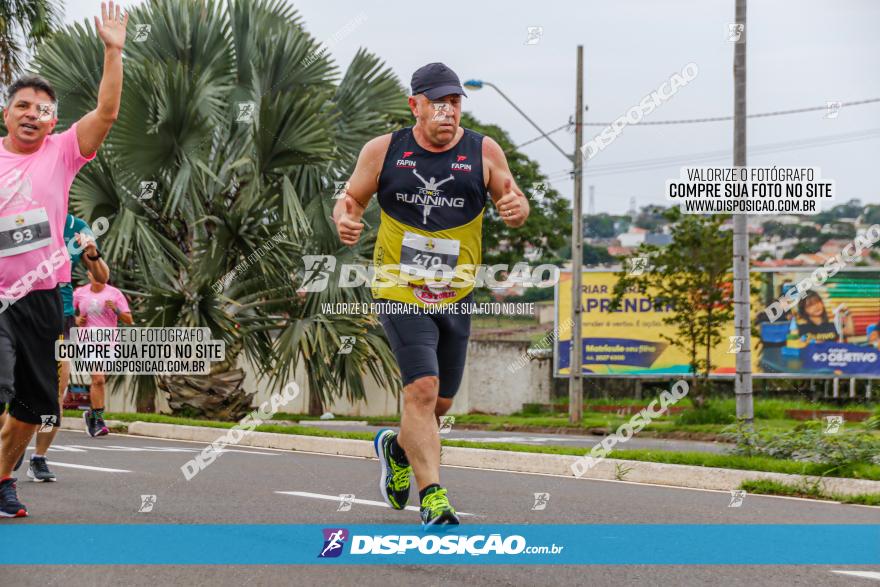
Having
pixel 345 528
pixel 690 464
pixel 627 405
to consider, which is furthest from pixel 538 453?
pixel 627 405

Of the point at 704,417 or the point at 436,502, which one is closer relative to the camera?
the point at 436,502

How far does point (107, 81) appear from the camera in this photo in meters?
5.77

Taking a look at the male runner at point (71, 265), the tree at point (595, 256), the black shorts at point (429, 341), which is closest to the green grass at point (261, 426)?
the male runner at point (71, 265)

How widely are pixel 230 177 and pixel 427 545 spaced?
14.0m

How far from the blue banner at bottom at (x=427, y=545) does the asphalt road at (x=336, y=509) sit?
14cm

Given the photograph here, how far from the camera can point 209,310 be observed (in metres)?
16.1

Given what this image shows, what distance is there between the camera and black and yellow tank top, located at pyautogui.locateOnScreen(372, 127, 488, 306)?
578 centimetres

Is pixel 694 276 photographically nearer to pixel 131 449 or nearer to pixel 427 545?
pixel 131 449

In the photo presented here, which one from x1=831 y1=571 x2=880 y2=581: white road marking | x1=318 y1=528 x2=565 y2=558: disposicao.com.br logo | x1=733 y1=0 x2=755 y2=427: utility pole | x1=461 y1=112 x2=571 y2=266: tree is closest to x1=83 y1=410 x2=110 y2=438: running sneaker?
x1=733 y1=0 x2=755 y2=427: utility pole

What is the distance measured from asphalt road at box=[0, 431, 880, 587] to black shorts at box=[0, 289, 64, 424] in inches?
24.7

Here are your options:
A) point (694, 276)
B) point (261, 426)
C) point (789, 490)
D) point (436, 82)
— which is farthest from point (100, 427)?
point (694, 276)

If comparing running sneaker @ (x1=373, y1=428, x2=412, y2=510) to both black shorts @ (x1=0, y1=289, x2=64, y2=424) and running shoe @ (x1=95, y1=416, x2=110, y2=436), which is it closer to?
black shorts @ (x1=0, y1=289, x2=64, y2=424)

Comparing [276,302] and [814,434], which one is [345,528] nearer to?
[814,434]

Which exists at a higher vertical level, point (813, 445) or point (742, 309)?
point (742, 309)
